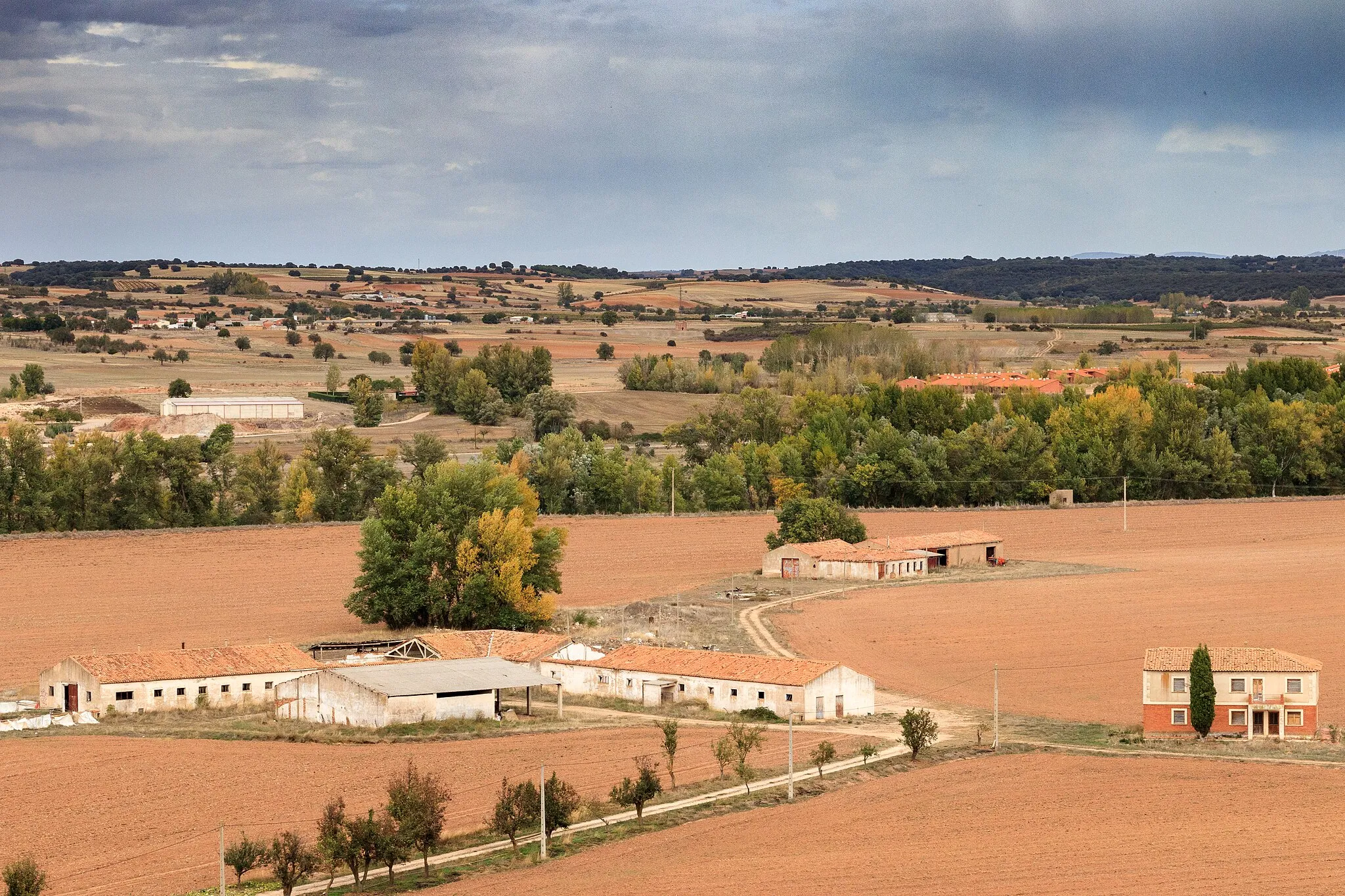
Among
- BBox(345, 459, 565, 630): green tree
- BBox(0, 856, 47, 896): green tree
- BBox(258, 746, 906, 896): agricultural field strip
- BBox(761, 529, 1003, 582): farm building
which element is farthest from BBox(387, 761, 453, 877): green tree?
BBox(761, 529, 1003, 582): farm building

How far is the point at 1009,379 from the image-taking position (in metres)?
127

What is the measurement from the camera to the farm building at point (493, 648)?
47.2 m

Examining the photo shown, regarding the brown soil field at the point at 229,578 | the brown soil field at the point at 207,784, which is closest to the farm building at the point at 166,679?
the brown soil field at the point at 229,578

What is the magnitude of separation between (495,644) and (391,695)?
8.12 meters

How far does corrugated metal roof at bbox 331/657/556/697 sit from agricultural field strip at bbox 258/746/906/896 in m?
9.56

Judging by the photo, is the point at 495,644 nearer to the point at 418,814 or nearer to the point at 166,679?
the point at 166,679

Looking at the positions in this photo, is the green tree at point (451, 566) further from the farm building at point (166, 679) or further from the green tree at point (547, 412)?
the green tree at point (547, 412)

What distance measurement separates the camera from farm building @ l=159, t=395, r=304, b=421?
351ft

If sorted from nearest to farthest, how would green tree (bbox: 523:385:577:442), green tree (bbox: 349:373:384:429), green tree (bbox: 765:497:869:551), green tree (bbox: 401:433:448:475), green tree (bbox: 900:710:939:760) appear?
green tree (bbox: 900:710:939:760)
green tree (bbox: 765:497:869:551)
green tree (bbox: 401:433:448:475)
green tree (bbox: 523:385:577:442)
green tree (bbox: 349:373:384:429)

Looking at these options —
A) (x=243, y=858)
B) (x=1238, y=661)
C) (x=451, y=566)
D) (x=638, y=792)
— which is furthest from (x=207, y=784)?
(x=1238, y=661)

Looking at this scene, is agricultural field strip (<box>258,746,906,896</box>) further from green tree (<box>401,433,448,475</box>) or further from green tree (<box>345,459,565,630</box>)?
green tree (<box>401,433,448,475</box>)

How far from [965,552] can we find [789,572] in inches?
282

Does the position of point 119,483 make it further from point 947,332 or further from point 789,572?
point 947,332

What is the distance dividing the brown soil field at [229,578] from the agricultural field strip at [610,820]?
64.0 ft
